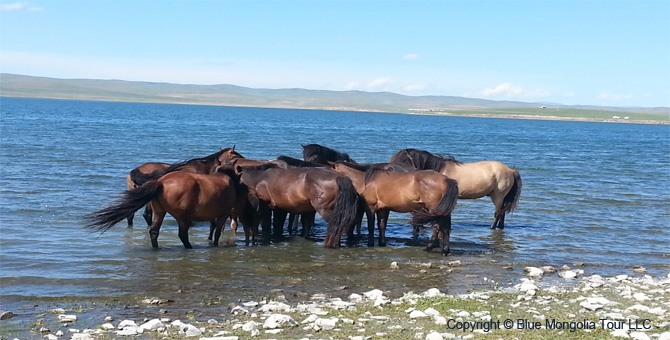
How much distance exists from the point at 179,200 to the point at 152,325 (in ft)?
13.1

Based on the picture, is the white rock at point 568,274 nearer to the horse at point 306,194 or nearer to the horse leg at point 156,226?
the horse at point 306,194

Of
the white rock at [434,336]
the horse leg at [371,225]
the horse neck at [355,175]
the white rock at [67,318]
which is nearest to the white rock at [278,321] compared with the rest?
the white rock at [434,336]

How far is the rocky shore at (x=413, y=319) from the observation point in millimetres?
6281

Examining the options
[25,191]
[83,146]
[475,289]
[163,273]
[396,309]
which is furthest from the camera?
[83,146]

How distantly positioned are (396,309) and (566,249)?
577 centimetres

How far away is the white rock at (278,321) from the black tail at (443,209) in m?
4.47

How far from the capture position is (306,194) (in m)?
11.3

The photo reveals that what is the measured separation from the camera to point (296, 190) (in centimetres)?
1138

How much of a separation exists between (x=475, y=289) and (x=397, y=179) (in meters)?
3.11

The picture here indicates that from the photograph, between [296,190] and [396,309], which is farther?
[296,190]

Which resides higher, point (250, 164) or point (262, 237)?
point (250, 164)

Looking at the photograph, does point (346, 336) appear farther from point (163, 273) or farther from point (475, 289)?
point (163, 273)

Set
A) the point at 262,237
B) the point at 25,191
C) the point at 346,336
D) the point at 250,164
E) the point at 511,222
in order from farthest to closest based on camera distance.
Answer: the point at 25,191
the point at 511,222
the point at 250,164
the point at 262,237
the point at 346,336

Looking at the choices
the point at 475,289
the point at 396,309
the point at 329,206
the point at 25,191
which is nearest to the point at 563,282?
the point at 475,289
